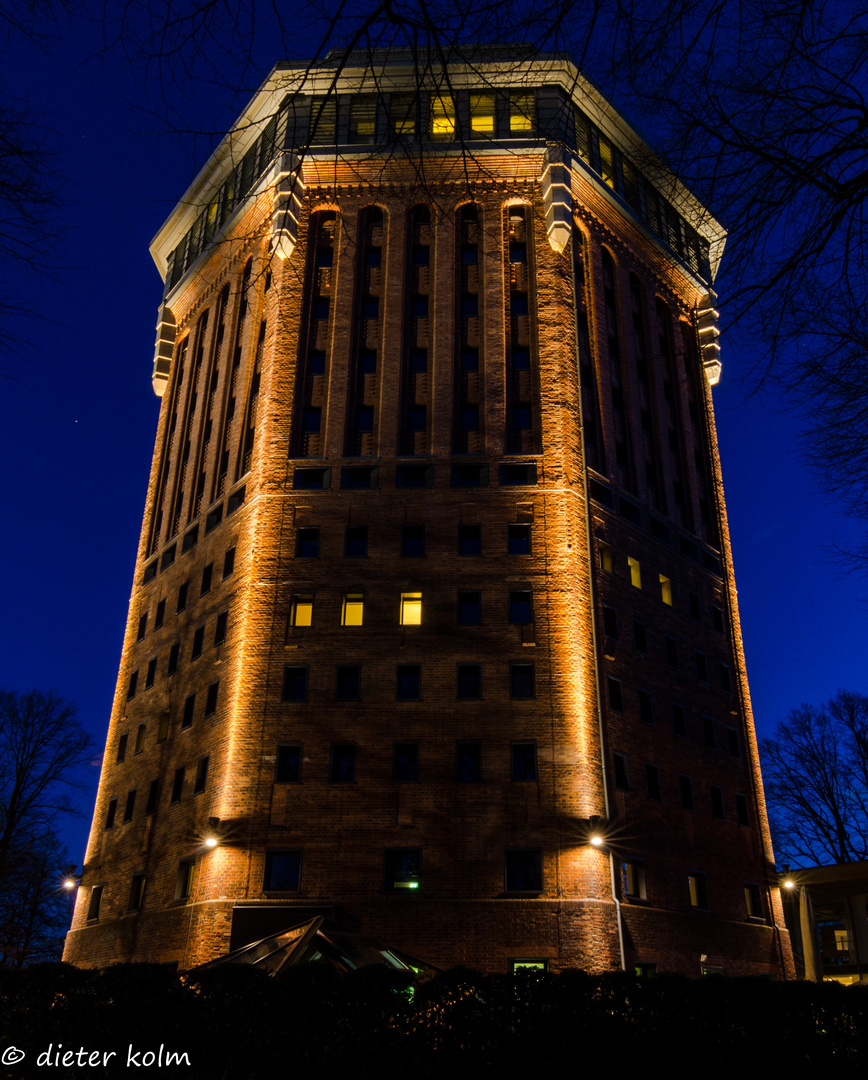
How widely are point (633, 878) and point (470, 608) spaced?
11.4 m

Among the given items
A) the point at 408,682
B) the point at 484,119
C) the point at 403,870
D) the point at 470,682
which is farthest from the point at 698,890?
the point at 484,119

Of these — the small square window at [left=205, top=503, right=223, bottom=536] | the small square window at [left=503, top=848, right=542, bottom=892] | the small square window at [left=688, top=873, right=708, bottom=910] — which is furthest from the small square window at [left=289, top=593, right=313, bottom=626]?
the small square window at [left=688, top=873, right=708, bottom=910]

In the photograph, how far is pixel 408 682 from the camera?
33.6 metres

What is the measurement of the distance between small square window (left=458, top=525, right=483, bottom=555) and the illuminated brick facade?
Answer: 17 centimetres

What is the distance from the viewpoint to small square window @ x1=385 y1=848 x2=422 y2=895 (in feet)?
98.1

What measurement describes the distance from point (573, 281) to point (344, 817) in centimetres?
2624

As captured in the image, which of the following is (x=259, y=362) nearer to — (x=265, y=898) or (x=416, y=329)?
(x=416, y=329)

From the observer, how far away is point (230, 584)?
37.1 meters

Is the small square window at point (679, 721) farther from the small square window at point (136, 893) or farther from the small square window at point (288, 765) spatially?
the small square window at point (136, 893)

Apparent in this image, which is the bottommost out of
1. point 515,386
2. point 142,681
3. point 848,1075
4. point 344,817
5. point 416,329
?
point 848,1075

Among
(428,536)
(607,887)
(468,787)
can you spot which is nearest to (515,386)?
(428,536)

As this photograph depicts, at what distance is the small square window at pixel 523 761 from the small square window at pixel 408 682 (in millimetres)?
4042

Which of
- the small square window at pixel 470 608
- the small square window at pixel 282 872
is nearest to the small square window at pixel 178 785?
the small square window at pixel 282 872

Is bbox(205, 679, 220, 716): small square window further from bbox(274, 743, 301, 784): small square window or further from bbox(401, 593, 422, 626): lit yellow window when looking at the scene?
bbox(401, 593, 422, 626): lit yellow window
